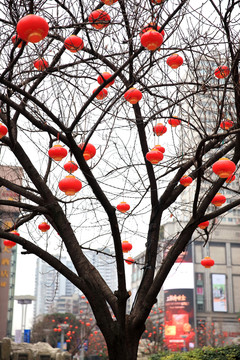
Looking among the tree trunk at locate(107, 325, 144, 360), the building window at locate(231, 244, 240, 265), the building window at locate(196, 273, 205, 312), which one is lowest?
the tree trunk at locate(107, 325, 144, 360)

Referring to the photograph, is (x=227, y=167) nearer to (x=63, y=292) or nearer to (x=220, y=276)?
(x=220, y=276)

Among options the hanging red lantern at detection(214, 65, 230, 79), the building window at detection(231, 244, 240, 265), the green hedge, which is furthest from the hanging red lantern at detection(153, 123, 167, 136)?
the building window at detection(231, 244, 240, 265)

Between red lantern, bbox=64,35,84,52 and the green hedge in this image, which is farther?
the green hedge

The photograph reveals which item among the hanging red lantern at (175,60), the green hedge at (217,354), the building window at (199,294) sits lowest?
the green hedge at (217,354)

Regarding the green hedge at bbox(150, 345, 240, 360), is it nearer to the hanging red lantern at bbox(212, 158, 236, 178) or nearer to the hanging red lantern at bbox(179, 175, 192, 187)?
the hanging red lantern at bbox(179, 175, 192, 187)

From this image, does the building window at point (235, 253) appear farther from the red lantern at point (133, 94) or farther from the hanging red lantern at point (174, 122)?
the red lantern at point (133, 94)

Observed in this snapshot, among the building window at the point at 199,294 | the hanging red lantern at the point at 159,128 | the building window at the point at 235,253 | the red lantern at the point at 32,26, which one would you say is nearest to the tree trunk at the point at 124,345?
the hanging red lantern at the point at 159,128

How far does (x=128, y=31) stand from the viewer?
14.6ft

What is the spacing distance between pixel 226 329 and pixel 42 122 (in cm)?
4775

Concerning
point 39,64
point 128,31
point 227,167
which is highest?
point 128,31

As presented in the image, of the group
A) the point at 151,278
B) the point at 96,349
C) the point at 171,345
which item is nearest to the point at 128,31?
the point at 151,278

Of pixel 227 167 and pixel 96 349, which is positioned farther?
pixel 96 349

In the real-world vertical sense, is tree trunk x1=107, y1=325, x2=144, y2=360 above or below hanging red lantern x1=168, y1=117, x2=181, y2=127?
below

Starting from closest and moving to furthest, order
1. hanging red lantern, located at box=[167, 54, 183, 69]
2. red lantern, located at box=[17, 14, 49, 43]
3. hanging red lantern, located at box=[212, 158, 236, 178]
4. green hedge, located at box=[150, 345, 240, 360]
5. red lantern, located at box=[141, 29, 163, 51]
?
red lantern, located at box=[17, 14, 49, 43], red lantern, located at box=[141, 29, 163, 51], hanging red lantern, located at box=[212, 158, 236, 178], hanging red lantern, located at box=[167, 54, 183, 69], green hedge, located at box=[150, 345, 240, 360]
